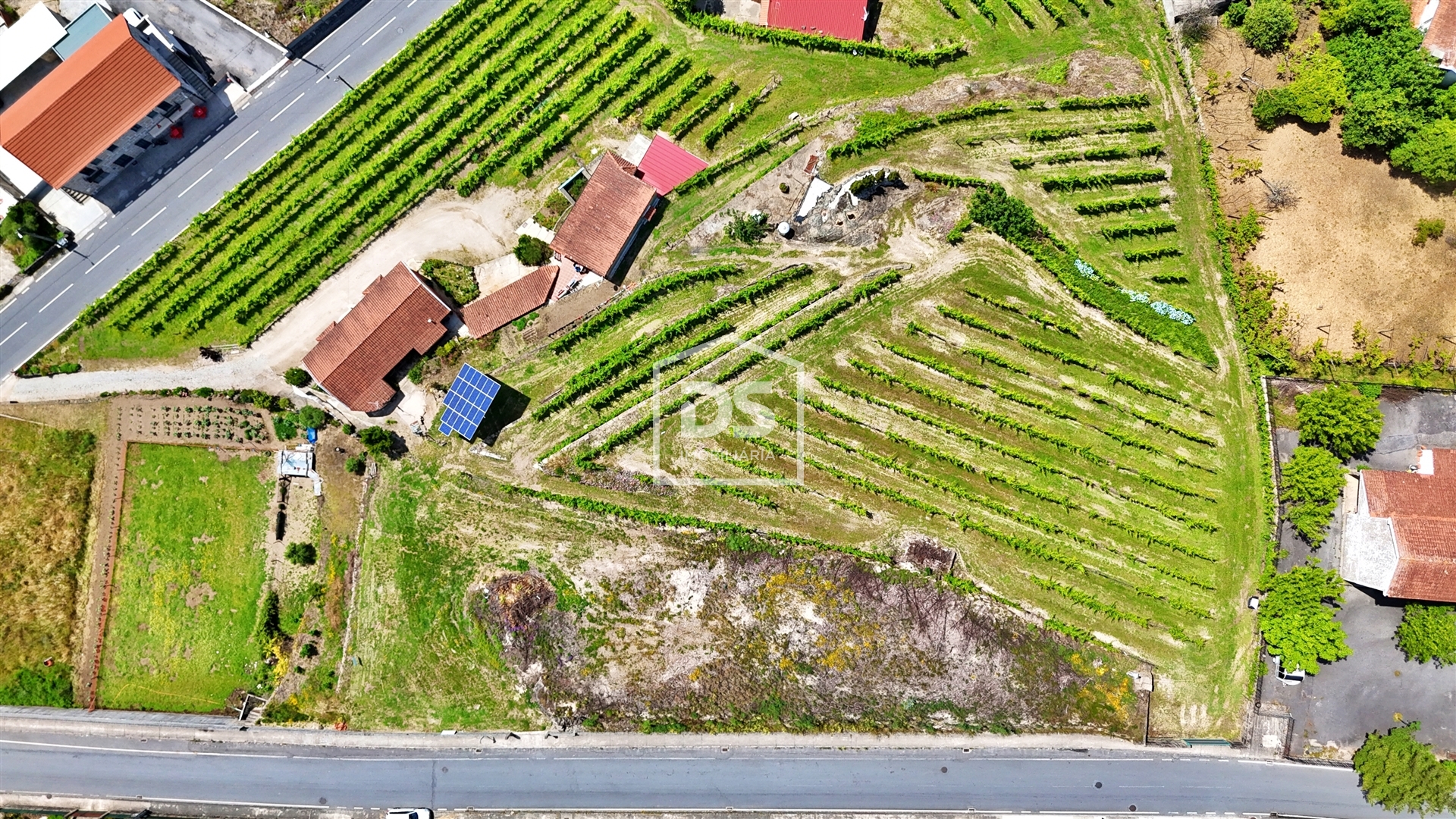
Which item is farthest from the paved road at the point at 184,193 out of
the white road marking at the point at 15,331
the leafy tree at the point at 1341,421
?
the leafy tree at the point at 1341,421

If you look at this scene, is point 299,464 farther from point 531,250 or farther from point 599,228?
point 599,228

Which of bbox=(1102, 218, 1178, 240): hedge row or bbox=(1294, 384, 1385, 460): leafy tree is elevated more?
bbox=(1102, 218, 1178, 240): hedge row

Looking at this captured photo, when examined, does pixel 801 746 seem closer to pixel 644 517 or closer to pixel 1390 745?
pixel 644 517

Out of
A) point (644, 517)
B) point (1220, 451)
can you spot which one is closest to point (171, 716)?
point (644, 517)

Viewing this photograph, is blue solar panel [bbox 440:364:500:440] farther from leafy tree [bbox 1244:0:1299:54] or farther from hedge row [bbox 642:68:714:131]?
leafy tree [bbox 1244:0:1299:54]

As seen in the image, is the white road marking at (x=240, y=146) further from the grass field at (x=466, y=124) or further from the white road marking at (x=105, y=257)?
the white road marking at (x=105, y=257)

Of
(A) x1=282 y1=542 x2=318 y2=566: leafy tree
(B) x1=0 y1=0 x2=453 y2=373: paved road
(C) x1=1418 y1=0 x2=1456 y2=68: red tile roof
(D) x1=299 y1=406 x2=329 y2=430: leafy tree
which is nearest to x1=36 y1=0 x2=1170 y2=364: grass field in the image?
(B) x1=0 y1=0 x2=453 y2=373: paved road

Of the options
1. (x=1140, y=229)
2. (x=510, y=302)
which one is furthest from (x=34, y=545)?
(x=1140, y=229)

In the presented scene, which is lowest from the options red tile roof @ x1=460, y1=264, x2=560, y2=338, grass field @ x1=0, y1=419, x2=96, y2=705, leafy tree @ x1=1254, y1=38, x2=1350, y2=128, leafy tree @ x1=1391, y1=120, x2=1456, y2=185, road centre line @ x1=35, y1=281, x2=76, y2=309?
grass field @ x1=0, y1=419, x2=96, y2=705
